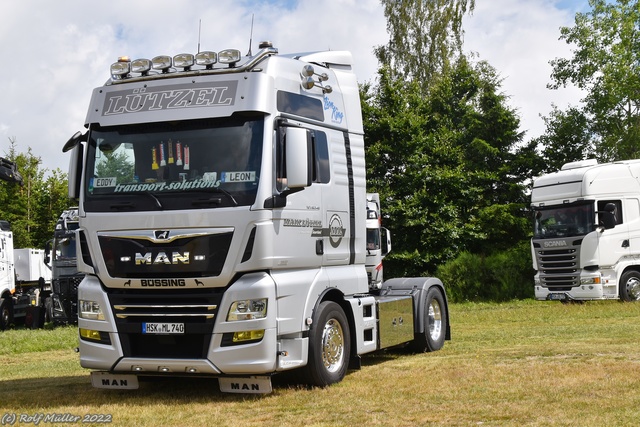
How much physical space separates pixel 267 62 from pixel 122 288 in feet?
9.62

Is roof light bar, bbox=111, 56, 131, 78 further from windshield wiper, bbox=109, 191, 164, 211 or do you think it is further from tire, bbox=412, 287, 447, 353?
tire, bbox=412, 287, 447, 353

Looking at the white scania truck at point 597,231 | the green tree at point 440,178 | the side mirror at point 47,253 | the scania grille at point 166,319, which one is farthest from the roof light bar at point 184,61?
the green tree at point 440,178

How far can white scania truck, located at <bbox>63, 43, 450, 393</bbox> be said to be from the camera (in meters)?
9.36

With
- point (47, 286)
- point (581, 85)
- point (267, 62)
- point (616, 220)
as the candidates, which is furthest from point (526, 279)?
point (267, 62)

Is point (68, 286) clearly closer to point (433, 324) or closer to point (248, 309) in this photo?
point (433, 324)

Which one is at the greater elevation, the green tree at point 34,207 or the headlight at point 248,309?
the green tree at point 34,207

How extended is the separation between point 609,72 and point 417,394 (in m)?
28.8

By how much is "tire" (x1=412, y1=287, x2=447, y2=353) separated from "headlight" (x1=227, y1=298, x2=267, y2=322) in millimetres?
4894

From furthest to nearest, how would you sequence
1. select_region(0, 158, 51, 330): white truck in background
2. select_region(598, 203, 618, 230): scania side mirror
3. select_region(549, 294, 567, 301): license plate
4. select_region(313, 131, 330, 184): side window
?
select_region(0, 158, 51, 330): white truck in background
select_region(549, 294, 567, 301): license plate
select_region(598, 203, 618, 230): scania side mirror
select_region(313, 131, 330, 184): side window

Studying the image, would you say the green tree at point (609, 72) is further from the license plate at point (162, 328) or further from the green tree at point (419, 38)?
the license plate at point (162, 328)

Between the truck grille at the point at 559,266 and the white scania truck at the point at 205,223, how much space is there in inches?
601

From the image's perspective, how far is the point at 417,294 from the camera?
1380 centimetres

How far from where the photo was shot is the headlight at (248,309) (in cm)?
933

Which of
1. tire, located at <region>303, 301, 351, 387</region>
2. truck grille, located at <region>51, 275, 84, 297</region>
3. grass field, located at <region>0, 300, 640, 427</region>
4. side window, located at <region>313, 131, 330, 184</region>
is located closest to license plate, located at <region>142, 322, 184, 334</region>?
grass field, located at <region>0, 300, 640, 427</region>
